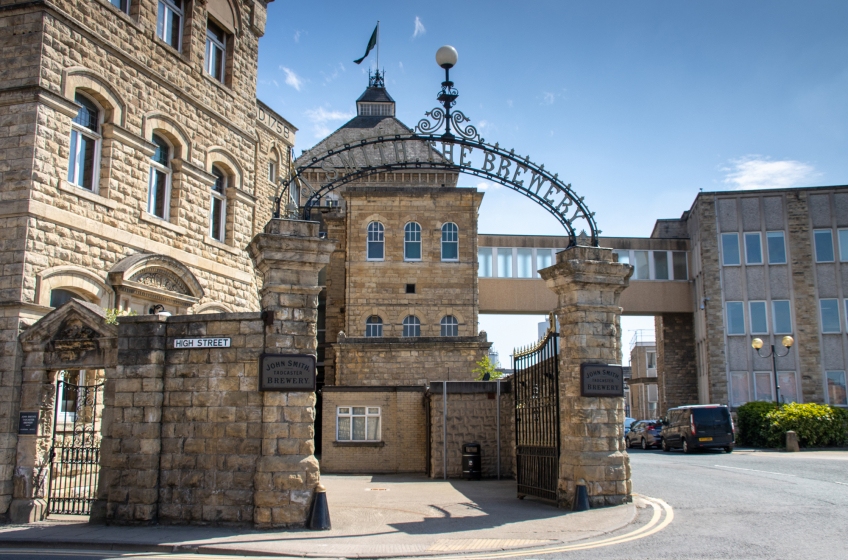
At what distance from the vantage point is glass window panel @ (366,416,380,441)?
21109mm

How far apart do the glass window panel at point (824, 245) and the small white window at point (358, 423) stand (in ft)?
82.0

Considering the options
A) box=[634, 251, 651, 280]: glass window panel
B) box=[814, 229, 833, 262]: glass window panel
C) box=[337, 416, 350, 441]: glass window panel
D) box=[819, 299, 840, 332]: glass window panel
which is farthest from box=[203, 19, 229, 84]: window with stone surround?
box=[819, 299, 840, 332]: glass window panel

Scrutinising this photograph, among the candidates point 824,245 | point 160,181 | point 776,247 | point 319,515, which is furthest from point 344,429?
point 824,245

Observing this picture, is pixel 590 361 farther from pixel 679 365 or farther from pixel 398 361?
pixel 679 365

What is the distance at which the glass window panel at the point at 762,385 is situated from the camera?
34.7m

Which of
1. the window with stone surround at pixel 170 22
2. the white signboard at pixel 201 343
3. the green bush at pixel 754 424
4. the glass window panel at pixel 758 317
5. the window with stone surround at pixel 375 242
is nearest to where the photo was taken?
the white signboard at pixel 201 343

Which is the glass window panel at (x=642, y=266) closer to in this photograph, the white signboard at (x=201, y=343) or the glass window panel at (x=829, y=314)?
the glass window panel at (x=829, y=314)

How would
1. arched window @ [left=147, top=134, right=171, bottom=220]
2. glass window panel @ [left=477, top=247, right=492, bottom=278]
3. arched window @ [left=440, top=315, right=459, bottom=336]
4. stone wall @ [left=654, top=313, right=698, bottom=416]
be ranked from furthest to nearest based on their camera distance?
stone wall @ [left=654, top=313, right=698, bottom=416] < glass window panel @ [left=477, top=247, right=492, bottom=278] < arched window @ [left=440, top=315, right=459, bottom=336] < arched window @ [left=147, top=134, right=171, bottom=220]

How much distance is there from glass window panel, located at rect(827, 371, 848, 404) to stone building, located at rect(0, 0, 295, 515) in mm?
27231

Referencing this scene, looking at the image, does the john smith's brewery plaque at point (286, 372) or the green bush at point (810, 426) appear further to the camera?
the green bush at point (810, 426)

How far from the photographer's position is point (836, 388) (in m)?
33.9

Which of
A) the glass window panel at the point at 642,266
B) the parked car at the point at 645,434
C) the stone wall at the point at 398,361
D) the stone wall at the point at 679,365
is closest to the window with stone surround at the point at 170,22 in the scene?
the stone wall at the point at 398,361

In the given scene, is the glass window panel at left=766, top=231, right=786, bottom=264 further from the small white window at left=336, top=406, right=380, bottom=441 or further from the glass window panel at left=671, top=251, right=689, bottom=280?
the small white window at left=336, top=406, right=380, bottom=441

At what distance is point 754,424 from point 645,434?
14.7ft
